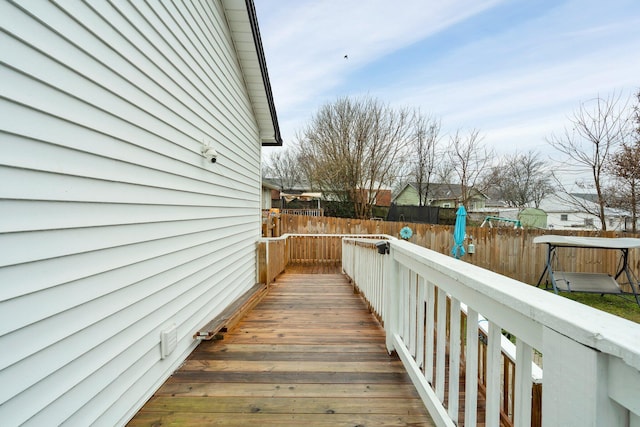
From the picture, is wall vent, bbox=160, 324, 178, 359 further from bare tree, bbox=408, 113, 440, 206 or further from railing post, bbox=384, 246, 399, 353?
bare tree, bbox=408, 113, 440, 206

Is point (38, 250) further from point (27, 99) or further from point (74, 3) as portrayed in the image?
point (74, 3)

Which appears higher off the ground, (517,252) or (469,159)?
(469,159)

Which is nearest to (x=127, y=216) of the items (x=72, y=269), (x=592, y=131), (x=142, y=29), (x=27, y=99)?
(x=72, y=269)

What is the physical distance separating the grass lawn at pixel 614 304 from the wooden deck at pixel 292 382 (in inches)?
293

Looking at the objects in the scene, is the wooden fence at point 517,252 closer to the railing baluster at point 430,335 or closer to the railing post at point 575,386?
the railing baluster at point 430,335

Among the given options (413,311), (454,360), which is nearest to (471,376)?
(454,360)

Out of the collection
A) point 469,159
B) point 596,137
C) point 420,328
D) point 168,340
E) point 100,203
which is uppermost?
point 469,159

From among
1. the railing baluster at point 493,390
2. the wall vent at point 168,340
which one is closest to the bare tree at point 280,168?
the wall vent at point 168,340

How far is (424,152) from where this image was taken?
59.1 ft

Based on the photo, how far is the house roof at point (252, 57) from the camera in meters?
3.67

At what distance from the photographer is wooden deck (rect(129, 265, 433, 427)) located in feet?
5.82

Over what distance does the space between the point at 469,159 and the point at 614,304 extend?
10.8 m

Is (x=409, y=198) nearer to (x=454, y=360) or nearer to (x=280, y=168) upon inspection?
(x=280, y=168)

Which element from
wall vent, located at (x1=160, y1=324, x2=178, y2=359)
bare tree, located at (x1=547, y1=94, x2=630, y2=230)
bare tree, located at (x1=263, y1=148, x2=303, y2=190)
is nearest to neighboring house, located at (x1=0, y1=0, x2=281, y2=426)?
wall vent, located at (x1=160, y1=324, x2=178, y2=359)
